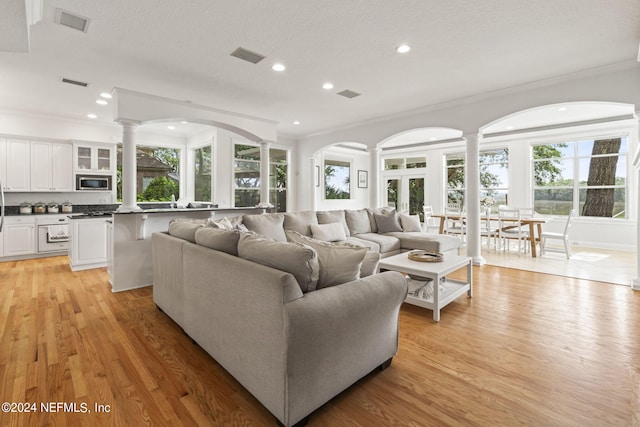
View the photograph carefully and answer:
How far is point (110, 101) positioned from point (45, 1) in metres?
2.81

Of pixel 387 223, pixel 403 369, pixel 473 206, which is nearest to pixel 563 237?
pixel 473 206

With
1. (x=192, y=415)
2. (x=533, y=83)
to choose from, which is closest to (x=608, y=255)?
(x=533, y=83)

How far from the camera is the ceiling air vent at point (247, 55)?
3.38 metres

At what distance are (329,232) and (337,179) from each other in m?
5.51

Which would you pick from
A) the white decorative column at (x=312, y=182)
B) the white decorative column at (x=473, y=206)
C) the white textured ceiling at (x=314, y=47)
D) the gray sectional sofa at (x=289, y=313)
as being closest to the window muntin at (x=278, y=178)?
the white decorative column at (x=312, y=182)

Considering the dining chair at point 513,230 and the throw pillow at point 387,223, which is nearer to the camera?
the throw pillow at point 387,223

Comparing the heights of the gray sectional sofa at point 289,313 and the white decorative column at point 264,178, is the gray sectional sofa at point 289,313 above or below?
below

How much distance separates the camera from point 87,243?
4.95 metres

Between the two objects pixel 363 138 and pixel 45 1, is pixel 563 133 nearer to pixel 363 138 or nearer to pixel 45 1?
pixel 363 138

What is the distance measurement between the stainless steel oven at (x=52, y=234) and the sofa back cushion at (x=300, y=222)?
14.9 ft

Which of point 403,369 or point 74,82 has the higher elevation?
point 74,82

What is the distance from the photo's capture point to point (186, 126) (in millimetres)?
6902

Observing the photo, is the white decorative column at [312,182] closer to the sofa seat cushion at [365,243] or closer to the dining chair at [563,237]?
the sofa seat cushion at [365,243]

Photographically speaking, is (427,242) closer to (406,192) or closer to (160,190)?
(406,192)
